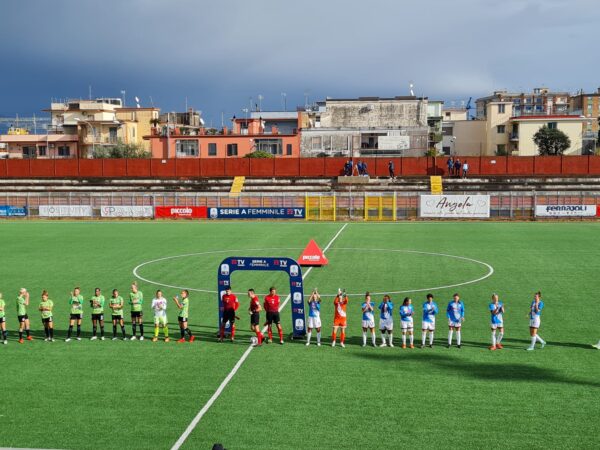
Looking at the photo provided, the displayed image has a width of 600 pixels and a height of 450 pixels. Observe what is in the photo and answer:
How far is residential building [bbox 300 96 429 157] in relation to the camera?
99.2 m

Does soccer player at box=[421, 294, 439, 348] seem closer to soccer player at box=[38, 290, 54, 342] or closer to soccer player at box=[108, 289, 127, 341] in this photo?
soccer player at box=[108, 289, 127, 341]

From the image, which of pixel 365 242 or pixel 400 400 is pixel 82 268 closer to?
pixel 365 242

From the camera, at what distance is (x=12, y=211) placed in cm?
7000

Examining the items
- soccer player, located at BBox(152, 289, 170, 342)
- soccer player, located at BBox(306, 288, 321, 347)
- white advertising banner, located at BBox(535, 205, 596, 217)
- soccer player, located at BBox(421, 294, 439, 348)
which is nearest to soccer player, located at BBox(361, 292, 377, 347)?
soccer player, located at BBox(306, 288, 321, 347)

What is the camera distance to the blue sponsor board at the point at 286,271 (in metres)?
21.6

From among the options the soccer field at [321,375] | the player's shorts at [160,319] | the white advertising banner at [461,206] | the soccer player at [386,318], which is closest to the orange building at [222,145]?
the white advertising banner at [461,206]

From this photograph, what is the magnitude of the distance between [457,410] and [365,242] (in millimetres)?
31629

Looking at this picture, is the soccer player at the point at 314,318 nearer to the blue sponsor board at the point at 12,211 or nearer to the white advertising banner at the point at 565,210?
the white advertising banner at the point at 565,210

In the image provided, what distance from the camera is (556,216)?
62.5 metres

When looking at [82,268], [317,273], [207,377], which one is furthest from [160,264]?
[207,377]

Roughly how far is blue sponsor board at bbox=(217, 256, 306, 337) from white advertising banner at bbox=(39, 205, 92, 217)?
50.7m

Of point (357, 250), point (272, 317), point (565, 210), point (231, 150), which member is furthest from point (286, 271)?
point (231, 150)

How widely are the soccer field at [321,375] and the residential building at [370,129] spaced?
63.2 meters

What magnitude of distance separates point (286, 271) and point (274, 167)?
6118 cm
